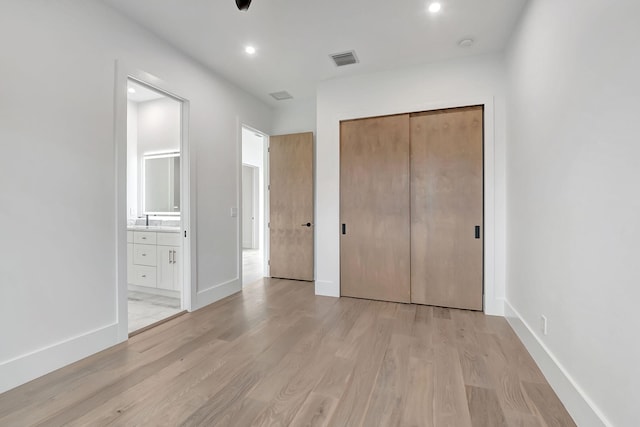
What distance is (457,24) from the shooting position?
8.64ft

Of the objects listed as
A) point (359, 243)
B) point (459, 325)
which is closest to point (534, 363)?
point (459, 325)

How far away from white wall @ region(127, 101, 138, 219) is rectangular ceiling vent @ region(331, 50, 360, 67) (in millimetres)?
3359

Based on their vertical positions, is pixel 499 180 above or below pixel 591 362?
above

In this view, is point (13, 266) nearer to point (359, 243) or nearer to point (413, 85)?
point (359, 243)

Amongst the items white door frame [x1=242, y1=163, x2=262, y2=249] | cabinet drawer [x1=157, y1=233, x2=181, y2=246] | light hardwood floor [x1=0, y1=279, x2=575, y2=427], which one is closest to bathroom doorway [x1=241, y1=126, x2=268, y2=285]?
white door frame [x1=242, y1=163, x2=262, y2=249]

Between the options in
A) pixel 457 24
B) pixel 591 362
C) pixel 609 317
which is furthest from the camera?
pixel 457 24

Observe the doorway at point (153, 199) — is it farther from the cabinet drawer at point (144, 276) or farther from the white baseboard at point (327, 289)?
the white baseboard at point (327, 289)

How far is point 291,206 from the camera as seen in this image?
183 inches

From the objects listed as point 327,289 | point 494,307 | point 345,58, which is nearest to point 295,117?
point 345,58

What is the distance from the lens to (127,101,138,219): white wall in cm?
460

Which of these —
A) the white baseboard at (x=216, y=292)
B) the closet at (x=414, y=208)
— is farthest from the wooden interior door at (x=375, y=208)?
the white baseboard at (x=216, y=292)

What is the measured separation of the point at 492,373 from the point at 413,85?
2.97 metres

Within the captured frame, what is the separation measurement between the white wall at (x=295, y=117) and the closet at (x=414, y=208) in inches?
42.7

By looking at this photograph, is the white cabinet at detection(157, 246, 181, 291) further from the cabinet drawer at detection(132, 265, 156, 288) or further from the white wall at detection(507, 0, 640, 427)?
the white wall at detection(507, 0, 640, 427)
